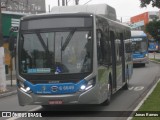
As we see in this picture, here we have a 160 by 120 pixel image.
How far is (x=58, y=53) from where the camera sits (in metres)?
12.4

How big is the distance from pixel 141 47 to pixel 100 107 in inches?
1035

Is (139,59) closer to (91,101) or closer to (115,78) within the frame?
(115,78)

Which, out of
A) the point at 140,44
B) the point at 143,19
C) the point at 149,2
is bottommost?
the point at 140,44

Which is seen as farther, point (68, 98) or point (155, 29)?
point (155, 29)

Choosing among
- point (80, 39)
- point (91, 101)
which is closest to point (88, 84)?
point (91, 101)

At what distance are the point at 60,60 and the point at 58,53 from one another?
0.20 m

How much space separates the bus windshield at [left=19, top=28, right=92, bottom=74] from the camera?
1239 centimetres

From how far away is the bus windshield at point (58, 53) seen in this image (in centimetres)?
1239

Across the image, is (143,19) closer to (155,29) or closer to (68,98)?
(155,29)

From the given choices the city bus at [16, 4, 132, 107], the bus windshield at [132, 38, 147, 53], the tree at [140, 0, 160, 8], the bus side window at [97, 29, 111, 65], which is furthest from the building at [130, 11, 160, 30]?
the city bus at [16, 4, 132, 107]

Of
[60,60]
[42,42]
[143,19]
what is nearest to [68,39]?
[60,60]

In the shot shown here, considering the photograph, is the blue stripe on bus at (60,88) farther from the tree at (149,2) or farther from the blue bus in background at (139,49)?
the blue bus in background at (139,49)

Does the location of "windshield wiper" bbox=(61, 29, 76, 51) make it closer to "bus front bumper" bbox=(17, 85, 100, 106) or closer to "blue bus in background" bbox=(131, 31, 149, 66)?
"bus front bumper" bbox=(17, 85, 100, 106)

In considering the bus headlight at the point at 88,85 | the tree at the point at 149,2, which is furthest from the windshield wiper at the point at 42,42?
the tree at the point at 149,2
